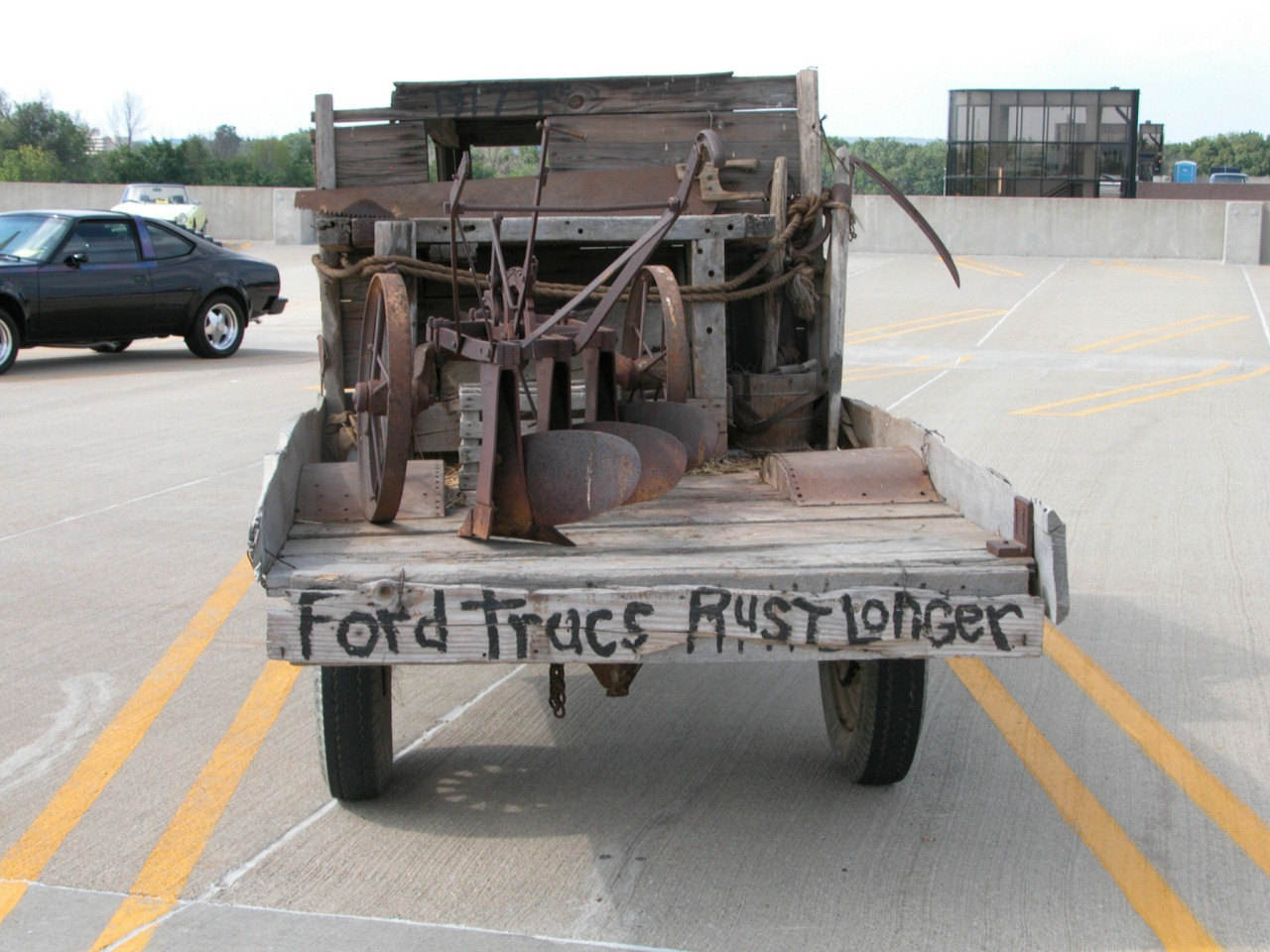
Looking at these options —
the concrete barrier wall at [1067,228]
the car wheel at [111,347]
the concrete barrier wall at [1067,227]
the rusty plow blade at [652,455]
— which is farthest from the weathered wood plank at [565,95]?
the concrete barrier wall at [1067,227]

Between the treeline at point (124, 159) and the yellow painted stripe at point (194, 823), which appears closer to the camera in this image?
the yellow painted stripe at point (194, 823)

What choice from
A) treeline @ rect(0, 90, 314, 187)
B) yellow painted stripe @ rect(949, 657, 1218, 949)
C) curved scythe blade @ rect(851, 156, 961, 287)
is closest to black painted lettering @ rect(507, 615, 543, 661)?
yellow painted stripe @ rect(949, 657, 1218, 949)

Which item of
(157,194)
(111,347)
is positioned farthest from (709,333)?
(157,194)

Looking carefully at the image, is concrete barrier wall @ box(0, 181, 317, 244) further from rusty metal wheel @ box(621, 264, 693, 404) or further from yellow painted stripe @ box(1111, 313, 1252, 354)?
rusty metal wheel @ box(621, 264, 693, 404)

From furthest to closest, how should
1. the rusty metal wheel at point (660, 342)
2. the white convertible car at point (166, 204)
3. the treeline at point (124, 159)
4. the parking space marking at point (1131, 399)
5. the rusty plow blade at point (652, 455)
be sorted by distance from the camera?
the treeline at point (124, 159)
the white convertible car at point (166, 204)
the parking space marking at point (1131, 399)
the rusty metal wheel at point (660, 342)
the rusty plow blade at point (652, 455)

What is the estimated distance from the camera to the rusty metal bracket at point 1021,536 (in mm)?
3551

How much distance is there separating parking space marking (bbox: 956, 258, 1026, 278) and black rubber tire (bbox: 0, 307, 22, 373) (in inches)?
754

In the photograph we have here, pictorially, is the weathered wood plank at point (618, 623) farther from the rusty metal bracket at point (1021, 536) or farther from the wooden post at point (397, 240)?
the wooden post at point (397, 240)

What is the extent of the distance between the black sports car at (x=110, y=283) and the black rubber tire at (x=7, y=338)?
1 cm

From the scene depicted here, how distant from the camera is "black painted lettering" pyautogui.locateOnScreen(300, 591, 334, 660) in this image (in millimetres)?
3289

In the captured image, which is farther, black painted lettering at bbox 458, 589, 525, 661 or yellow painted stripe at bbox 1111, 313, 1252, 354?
yellow painted stripe at bbox 1111, 313, 1252, 354

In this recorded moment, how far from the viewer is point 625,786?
168 inches

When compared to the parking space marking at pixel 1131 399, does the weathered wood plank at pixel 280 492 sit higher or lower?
higher

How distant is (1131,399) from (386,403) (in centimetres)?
1023
